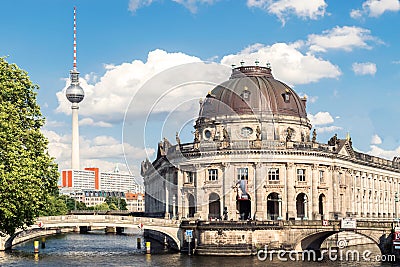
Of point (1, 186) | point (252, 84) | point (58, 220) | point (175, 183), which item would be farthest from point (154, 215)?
point (1, 186)

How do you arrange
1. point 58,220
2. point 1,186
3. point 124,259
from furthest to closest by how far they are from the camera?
1. point 58,220
2. point 124,259
3. point 1,186

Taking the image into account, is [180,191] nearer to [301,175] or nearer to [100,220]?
[301,175]

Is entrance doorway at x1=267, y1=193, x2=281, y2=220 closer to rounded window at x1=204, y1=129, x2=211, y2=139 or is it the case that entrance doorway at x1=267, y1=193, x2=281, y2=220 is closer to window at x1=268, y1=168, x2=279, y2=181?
window at x1=268, y1=168, x2=279, y2=181

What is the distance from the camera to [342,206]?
11900 centimetres

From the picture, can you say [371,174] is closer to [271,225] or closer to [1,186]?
[271,225]

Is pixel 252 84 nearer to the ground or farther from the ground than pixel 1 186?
farther from the ground

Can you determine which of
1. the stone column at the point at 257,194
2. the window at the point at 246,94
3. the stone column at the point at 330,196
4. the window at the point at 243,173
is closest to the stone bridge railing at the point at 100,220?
the stone column at the point at 257,194

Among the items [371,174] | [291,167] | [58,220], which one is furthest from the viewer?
[371,174]

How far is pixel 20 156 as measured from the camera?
5294 cm

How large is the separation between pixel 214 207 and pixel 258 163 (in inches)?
424

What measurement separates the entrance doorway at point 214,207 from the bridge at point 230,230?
13412 mm

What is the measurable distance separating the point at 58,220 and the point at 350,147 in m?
54.2

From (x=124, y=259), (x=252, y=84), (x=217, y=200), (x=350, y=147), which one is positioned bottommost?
(x=124, y=259)

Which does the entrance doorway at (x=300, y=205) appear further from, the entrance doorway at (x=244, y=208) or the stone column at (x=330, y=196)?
the entrance doorway at (x=244, y=208)
